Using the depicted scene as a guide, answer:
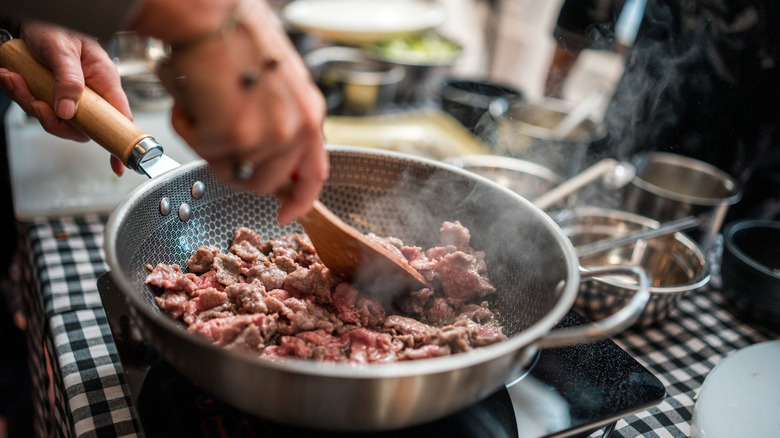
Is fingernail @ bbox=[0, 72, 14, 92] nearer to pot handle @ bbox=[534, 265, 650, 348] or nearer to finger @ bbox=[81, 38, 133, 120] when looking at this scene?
finger @ bbox=[81, 38, 133, 120]

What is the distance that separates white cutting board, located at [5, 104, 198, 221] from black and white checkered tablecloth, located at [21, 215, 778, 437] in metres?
0.07

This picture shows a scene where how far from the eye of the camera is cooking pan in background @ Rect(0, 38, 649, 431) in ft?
2.75

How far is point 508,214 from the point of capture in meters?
1.46

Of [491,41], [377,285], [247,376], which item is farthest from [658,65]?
[491,41]

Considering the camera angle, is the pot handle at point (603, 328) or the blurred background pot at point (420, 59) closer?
the pot handle at point (603, 328)

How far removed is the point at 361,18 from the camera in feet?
13.9

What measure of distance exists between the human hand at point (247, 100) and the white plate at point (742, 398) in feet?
4.10

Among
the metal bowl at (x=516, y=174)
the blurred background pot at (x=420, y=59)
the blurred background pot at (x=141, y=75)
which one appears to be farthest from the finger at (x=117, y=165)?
the blurred background pot at (x=420, y=59)

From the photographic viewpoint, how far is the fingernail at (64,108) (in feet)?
4.28

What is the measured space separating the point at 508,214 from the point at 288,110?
32.8 inches

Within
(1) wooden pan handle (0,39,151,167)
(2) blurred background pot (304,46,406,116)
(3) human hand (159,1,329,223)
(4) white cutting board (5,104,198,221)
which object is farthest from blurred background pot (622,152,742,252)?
(4) white cutting board (5,104,198,221)

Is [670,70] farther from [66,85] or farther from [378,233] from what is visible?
[66,85]

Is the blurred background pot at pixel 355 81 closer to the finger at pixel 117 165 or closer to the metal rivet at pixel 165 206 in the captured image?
the finger at pixel 117 165

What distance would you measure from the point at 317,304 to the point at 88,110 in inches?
31.9
